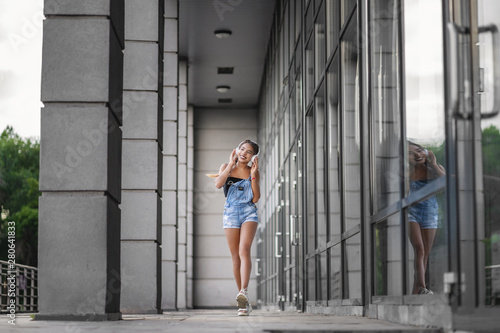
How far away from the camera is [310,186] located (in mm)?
10898

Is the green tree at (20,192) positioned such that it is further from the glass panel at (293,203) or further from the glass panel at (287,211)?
the glass panel at (293,203)

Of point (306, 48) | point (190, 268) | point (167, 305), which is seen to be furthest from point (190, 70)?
point (306, 48)

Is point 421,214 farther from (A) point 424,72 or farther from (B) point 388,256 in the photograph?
(B) point 388,256

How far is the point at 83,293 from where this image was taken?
5570mm

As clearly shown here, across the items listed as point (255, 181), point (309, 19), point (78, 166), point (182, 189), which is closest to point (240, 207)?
point (255, 181)

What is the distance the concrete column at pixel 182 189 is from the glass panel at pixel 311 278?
11.3m

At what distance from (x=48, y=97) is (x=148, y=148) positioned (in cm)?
487

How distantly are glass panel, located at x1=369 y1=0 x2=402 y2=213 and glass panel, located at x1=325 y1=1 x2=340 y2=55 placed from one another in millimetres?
2129

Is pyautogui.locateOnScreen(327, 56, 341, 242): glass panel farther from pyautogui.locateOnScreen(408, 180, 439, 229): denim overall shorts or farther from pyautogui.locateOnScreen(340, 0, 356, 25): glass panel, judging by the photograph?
pyautogui.locateOnScreen(408, 180, 439, 229): denim overall shorts

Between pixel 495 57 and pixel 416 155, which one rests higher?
pixel 495 57

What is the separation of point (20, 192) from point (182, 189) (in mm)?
38512

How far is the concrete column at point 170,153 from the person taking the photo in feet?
50.3

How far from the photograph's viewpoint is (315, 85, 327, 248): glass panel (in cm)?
950

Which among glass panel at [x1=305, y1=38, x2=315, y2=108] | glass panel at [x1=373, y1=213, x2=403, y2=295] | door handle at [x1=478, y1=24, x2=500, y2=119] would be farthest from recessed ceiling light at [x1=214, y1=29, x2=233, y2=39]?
door handle at [x1=478, y1=24, x2=500, y2=119]
